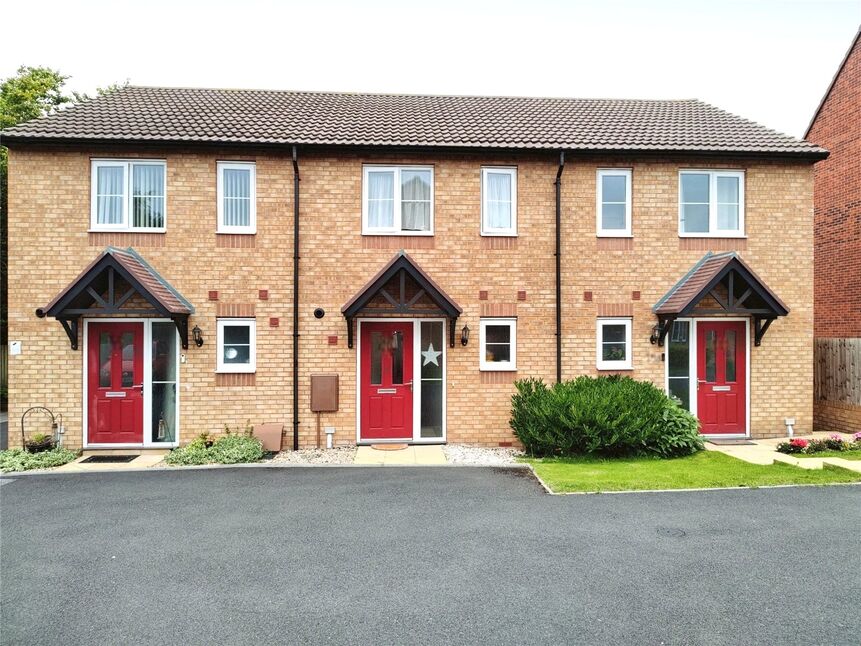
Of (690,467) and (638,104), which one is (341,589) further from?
(638,104)

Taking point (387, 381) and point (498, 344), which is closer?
point (387, 381)

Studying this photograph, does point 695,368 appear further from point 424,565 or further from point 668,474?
point 424,565

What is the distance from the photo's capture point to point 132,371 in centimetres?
1038

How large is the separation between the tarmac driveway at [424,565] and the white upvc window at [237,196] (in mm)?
5538

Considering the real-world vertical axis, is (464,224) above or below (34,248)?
above

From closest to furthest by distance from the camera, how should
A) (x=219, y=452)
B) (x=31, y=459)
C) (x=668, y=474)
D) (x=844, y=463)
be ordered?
1. (x=668, y=474)
2. (x=844, y=463)
3. (x=31, y=459)
4. (x=219, y=452)

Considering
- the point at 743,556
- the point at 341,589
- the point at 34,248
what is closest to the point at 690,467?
the point at 743,556

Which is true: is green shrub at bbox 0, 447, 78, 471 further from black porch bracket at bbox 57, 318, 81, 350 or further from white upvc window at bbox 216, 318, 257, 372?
white upvc window at bbox 216, 318, 257, 372

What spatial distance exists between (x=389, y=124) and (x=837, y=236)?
13.3 meters

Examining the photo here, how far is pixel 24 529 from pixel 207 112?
30.7 ft

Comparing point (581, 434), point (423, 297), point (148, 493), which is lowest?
point (148, 493)

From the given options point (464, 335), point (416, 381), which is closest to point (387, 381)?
point (416, 381)

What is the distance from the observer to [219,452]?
949 centimetres

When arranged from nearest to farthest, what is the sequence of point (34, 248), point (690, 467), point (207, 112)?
point (690, 467), point (34, 248), point (207, 112)
